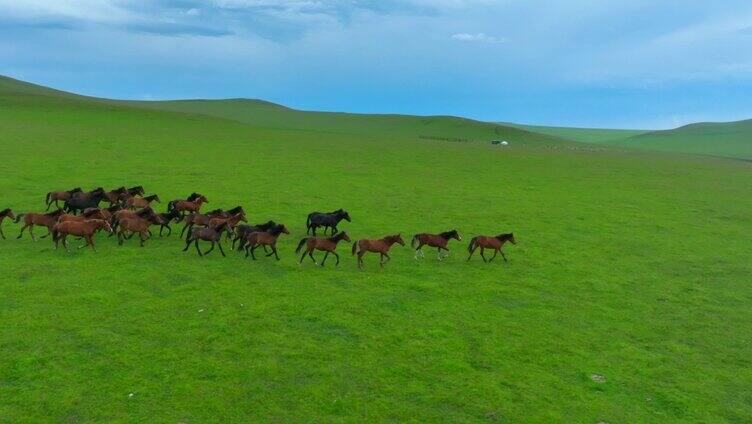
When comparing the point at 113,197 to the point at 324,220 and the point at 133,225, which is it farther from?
the point at 324,220

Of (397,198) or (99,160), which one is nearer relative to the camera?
(397,198)

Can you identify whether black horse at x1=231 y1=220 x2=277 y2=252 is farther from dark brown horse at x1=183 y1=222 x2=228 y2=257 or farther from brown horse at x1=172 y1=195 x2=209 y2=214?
brown horse at x1=172 y1=195 x2=209 y2=214

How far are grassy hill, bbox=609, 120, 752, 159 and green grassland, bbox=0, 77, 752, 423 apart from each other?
85.4 m

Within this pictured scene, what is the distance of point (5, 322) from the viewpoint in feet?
33.7

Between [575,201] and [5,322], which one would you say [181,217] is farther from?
[575,201]

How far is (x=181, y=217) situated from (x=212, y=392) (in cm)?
1054

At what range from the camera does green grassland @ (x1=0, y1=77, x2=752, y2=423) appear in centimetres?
837

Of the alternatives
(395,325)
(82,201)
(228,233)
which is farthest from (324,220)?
(82,201)

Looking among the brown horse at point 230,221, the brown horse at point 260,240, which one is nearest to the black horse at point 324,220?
Result: the brown horse at point 230,221

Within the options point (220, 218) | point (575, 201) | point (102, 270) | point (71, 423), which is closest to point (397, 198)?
point (575, 201)

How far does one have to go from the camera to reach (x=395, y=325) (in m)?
10.9

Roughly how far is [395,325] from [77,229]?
9503mm

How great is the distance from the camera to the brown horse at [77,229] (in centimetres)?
1467

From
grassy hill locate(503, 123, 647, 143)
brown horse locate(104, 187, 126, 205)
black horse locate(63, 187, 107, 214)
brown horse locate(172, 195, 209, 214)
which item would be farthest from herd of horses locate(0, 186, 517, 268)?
grassy hill locate(503, 123, 647, 143)
